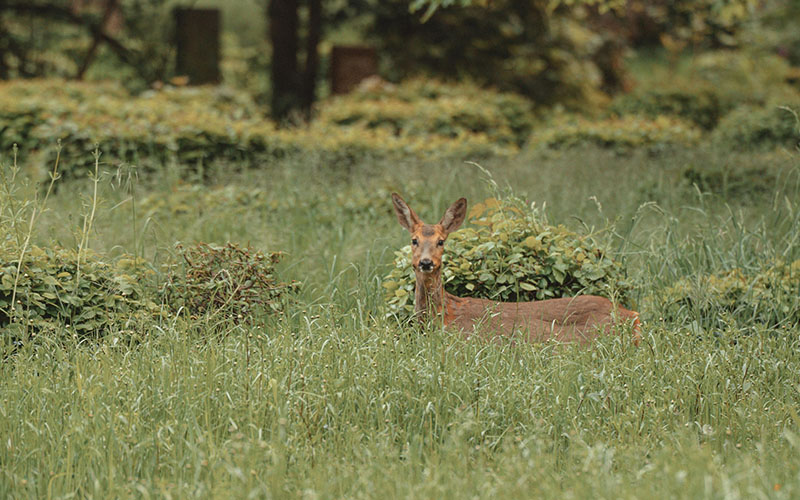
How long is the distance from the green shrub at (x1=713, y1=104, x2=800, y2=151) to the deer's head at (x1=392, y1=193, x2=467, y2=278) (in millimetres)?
6969

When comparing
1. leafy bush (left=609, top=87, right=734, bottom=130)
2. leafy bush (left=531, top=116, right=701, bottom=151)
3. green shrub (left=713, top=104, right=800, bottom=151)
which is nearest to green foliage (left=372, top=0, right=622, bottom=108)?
leafy bush (left=609, top=87, right=734, bottom=130)

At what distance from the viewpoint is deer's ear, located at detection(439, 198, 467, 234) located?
507 cm

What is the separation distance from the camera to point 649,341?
489 centimetres

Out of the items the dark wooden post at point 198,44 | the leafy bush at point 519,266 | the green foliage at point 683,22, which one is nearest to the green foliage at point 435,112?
the dark wooden post at point 198,44

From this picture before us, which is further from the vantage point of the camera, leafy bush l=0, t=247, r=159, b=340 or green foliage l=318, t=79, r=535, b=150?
green foliage l=318, t=79, r=535, b=150

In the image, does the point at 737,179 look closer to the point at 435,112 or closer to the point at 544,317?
the point at 544,317

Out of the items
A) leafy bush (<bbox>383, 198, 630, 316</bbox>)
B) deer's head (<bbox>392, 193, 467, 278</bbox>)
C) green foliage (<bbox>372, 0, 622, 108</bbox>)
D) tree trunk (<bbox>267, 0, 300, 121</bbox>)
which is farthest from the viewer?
green foliage (<bbox>372, 0, 622, 108</bbox>)

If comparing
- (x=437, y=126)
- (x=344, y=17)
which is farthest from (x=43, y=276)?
(x=344, y=17)

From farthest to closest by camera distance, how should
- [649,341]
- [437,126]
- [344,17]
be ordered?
1. [344,17]
2. [437,126]
3. [649,341]

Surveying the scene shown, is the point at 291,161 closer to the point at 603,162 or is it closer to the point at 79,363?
the point at 603,162

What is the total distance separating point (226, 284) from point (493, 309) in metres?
1.45

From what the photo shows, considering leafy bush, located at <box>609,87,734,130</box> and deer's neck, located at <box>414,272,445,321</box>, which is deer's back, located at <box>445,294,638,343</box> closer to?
deer's neck, located at <box>414,272,445,321</box>

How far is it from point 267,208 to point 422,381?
3926mm

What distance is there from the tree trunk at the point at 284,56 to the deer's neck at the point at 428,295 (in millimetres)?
10343
